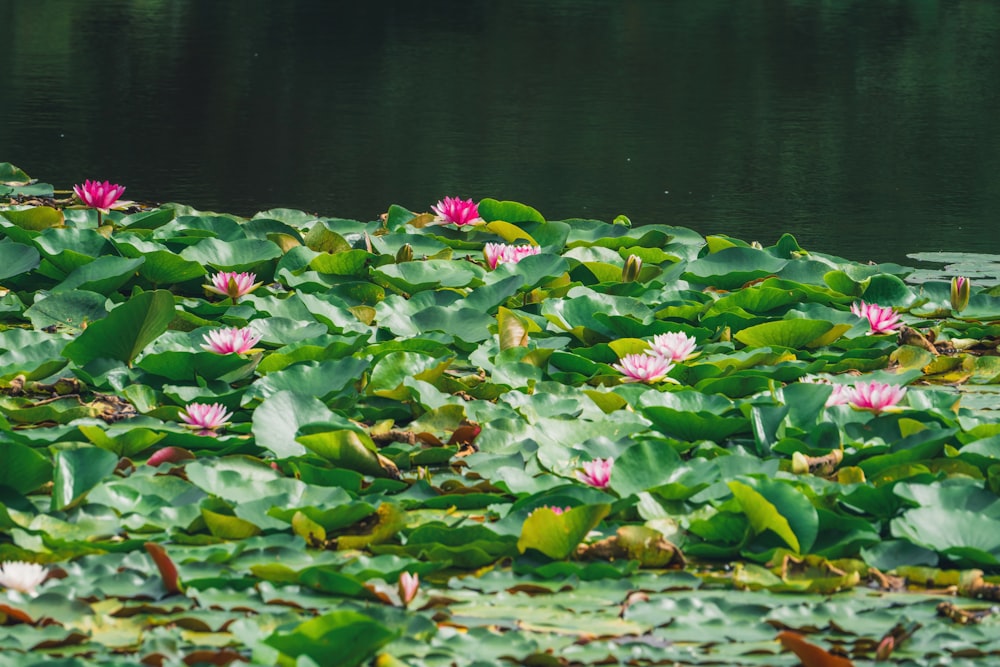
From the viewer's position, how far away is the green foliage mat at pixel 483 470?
5.98 feet

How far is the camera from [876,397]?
2568 millimetres

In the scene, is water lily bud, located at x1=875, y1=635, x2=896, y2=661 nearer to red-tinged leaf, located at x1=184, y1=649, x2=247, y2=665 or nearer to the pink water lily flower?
red-tinged leaf, located at x1=184, y1=649, x2=247, y2=665

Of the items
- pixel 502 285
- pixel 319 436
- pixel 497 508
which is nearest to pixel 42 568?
pixel 319 436

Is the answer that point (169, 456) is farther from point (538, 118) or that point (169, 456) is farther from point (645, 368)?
point (538, 118)

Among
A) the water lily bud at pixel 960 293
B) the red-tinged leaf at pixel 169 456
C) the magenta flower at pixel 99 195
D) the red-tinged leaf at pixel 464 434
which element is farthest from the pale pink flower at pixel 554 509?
the magenta flower at pixel 99 195

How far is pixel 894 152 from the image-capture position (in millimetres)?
8344

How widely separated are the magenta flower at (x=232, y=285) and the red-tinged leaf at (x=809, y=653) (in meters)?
2.11

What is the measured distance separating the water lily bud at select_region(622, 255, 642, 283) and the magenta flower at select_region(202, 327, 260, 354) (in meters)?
1.23

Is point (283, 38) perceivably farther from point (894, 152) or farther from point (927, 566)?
point (927, 566)

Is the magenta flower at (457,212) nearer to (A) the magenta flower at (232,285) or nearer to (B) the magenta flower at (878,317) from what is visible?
(A) the magenta flower at (232,285)

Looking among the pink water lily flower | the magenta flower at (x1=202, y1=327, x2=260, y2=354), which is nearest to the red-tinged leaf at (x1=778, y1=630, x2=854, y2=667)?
the magenta flower at (x1=202, y1=327, x2=260, y2=354)

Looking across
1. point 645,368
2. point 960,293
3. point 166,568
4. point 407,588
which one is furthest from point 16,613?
point 960,293

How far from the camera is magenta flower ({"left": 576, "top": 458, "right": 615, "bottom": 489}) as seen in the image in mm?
2260

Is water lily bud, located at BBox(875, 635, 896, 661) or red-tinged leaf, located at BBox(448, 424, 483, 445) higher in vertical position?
water lily bud, located at BBox(875, 635, 896, 661)
